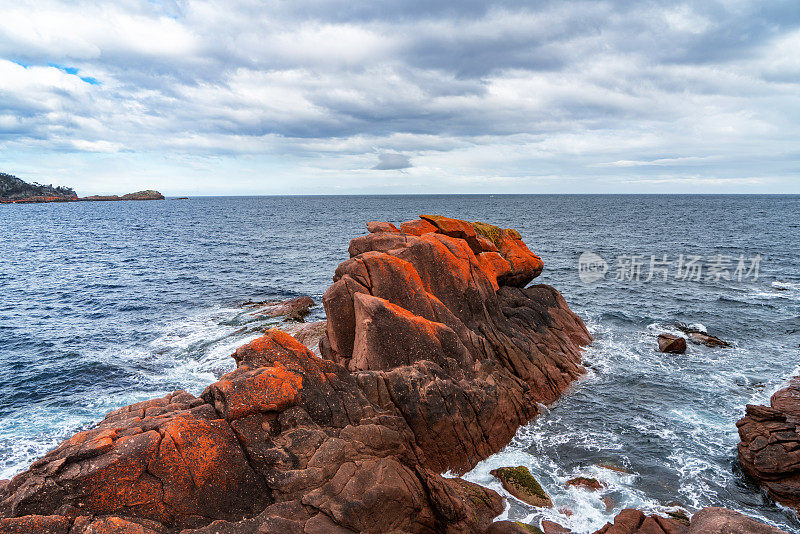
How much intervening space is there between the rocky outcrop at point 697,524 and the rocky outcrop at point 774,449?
5867 mm

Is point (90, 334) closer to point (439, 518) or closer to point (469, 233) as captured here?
point (469, 233)

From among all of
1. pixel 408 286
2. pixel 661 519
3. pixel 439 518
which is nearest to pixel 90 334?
pixel 408 286

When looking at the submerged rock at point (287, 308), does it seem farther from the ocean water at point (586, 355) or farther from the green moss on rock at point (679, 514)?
the green moss on rock at point (679, 514)

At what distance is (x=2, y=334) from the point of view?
32.8 meters

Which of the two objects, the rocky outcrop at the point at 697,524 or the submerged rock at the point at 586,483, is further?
the submerged rock at the point at 586,483

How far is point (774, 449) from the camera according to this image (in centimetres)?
1669

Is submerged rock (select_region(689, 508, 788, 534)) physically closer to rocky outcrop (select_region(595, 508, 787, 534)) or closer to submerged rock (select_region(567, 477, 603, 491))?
rocky outcrop (select_region(595, 508, 787, 534))

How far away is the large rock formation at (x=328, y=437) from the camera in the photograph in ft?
33.4
